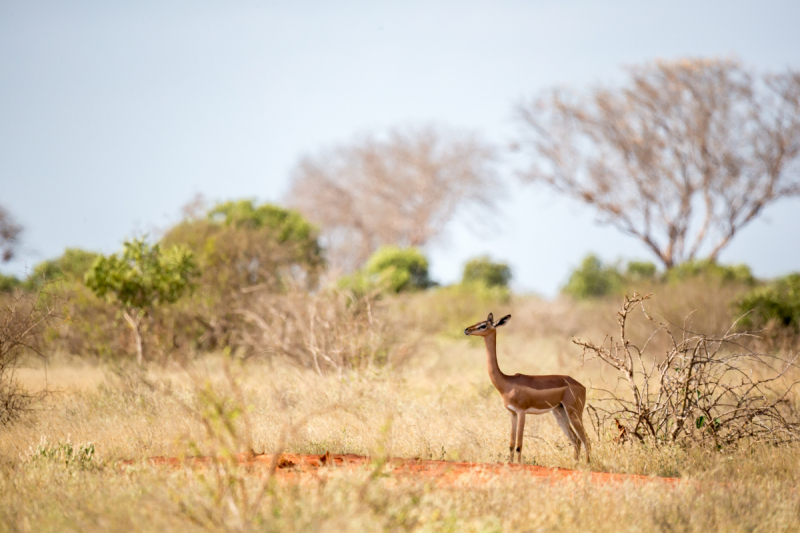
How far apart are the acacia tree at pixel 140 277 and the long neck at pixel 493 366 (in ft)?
28.3

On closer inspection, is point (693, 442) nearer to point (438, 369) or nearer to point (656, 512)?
point (656, 512)

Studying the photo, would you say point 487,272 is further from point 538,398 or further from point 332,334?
point 538,398

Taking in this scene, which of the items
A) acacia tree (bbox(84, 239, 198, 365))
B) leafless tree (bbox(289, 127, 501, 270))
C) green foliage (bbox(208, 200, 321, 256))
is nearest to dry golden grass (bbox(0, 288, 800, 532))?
acacia tree (bbox(84, 239, 198, 365))

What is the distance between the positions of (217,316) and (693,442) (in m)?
11.4

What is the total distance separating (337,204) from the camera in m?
45.2

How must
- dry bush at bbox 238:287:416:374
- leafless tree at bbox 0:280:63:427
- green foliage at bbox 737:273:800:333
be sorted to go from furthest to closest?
green foliage at bbox 737:273:800:333, dry bush at bbox 238:287:416:374, leafless tree at bbox 0:280:63:427

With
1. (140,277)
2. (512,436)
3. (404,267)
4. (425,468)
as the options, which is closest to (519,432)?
(512,436)

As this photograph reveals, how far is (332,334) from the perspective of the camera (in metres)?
12.1

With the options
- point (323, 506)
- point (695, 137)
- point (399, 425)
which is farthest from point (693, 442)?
point (695, 137)

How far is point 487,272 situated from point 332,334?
22.8m

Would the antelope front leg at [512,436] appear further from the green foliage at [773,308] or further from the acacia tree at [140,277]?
the green foliage at [773,308]

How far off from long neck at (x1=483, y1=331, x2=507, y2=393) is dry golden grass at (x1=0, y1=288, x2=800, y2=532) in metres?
0.69

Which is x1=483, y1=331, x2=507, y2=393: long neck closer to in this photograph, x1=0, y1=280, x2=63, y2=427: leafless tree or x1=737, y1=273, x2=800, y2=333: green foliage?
x1=0, y1=280, x2=63, y2=427: leafless tree

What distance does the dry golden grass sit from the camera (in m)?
4.36
